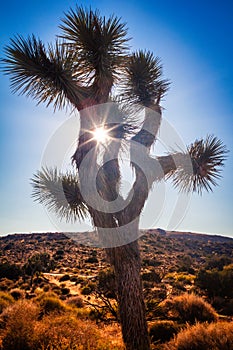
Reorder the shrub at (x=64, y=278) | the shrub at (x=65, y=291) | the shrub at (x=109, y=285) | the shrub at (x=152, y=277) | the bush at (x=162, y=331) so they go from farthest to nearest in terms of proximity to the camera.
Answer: the shrub at (x=64, y=278), the shrub at (x=65, y=291), the shrub at (x=152, y=277), the bush at (x=162, y=331), the shrub at (x=109, y=285)

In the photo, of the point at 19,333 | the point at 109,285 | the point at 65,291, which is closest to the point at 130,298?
the point at 109,285

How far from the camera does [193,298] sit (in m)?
9.41

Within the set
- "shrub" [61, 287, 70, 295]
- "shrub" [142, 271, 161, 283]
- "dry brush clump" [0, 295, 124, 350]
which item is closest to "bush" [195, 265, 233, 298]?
"shrub" [142, 271, 161, 283]

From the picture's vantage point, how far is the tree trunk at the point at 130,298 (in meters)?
4.31

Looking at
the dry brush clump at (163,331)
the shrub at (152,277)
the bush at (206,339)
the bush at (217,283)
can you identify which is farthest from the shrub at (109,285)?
the bush at (217,283)

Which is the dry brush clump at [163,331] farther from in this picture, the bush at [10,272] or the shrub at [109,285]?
the bush at [10,272]

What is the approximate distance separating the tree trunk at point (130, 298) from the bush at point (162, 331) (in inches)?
115

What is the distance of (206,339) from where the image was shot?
4.66 m

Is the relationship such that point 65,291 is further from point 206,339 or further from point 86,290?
point 206,339

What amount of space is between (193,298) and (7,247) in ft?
123

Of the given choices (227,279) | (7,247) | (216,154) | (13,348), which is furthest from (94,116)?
(7,247)

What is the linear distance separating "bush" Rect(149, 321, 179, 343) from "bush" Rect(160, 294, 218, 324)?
155cm

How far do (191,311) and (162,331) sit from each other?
7.90ft

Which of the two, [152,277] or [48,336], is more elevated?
[48,336]
